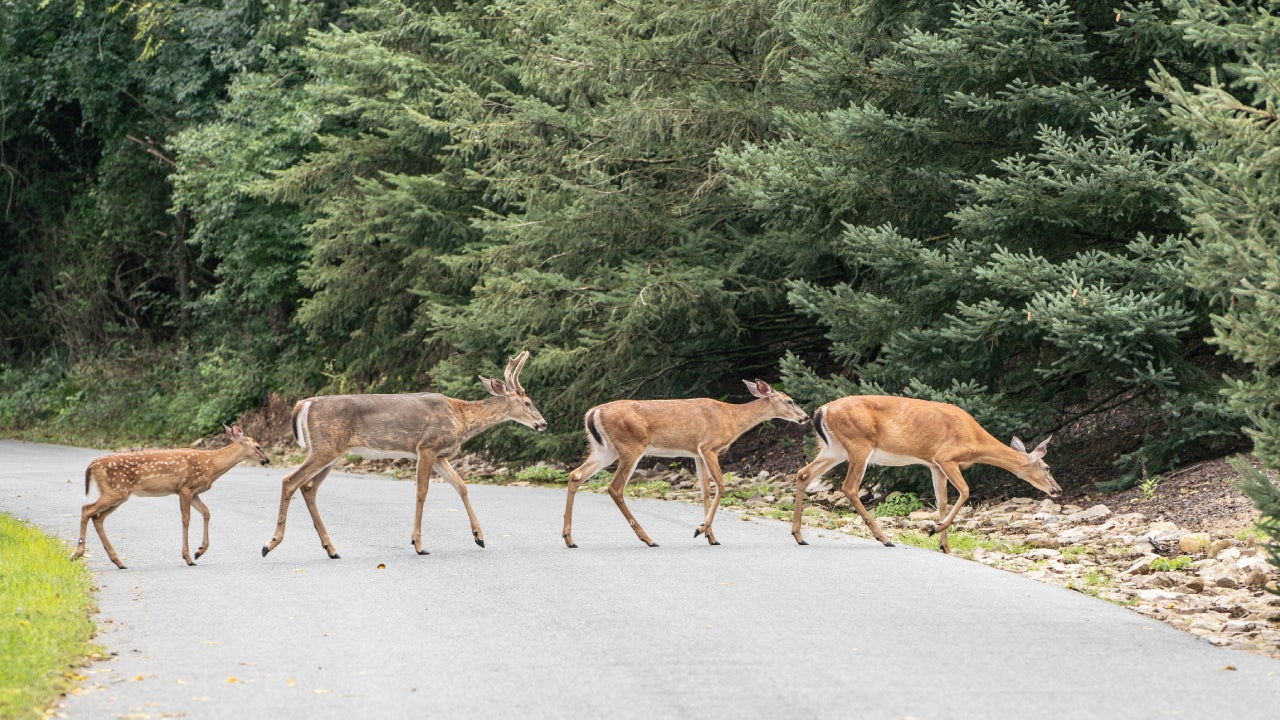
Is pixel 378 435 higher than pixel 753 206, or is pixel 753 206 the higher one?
pixel 753 206

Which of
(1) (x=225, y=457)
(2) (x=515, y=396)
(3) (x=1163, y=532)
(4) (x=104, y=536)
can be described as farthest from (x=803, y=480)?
(4) (x=104, y=536)

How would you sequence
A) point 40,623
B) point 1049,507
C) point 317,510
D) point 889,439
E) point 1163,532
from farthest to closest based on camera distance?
1. point 1049,507
2. point 889,439
3. point 317,510
4. point 1163,532
5. point 40,623

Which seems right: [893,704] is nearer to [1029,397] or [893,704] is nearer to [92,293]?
[1029,397]

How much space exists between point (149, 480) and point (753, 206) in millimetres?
6967

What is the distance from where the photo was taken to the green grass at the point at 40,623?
688 centimetres

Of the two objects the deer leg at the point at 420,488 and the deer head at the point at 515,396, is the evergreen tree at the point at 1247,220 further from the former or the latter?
the deer head at the point at 515,396

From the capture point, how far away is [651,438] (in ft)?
41.5

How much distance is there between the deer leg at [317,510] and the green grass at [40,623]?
1.77m

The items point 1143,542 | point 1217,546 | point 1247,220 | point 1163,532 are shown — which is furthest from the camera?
point 1163,532

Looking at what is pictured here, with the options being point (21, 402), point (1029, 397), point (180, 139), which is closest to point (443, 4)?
point (180, 139)

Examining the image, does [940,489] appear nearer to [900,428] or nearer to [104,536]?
[900,428]

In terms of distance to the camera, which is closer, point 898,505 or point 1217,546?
point 1217,546

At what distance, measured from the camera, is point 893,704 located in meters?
6.93

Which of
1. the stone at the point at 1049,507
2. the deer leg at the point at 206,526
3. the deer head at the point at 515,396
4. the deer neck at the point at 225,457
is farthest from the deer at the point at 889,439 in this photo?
the deer leg at the point at 206,526
